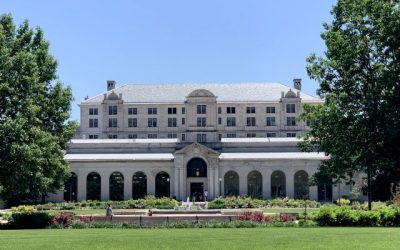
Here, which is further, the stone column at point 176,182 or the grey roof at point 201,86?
the grey roof at point 201,86

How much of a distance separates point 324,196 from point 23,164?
56224mm

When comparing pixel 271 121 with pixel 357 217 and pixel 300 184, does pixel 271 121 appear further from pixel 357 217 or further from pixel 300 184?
pixel 357 217

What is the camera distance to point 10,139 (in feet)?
109

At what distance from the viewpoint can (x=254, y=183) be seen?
276ft

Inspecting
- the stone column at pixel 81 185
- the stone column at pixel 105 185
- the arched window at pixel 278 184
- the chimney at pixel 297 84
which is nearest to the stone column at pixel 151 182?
the stone column at pixel 105 185

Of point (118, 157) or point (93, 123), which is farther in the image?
point (93, 123)

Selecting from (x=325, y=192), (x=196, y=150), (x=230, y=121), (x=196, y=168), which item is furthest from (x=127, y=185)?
(x=230, y=121)

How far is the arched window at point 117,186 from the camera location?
84750mm

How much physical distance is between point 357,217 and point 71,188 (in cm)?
5862

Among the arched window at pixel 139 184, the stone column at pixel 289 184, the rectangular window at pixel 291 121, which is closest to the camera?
the stone column at pixel 289 184

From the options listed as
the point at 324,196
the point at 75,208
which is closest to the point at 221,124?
the point at 324,196

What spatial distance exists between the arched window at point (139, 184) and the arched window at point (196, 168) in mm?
6522

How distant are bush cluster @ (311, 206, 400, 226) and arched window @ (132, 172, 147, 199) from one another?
52741mm

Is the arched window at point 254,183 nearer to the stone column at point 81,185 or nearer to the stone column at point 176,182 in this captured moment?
the stone column at point 176,182
